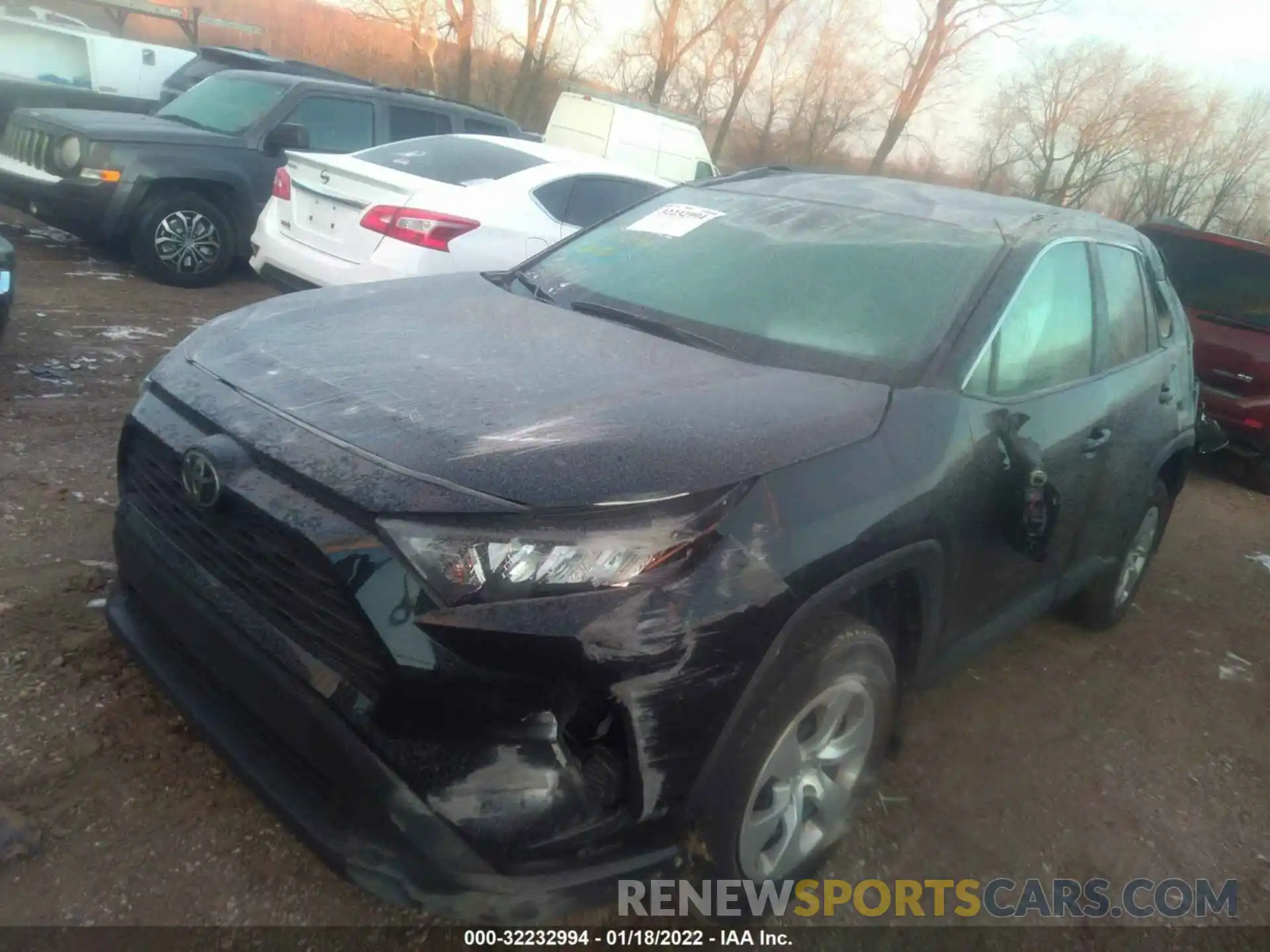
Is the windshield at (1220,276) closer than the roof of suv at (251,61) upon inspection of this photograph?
Yes

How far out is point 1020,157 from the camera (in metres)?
34.2

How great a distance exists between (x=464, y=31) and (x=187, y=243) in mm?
16034

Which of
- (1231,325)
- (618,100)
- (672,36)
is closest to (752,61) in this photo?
(672,36)

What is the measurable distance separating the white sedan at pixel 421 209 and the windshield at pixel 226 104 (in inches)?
73.6

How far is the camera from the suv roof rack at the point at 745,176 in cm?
406

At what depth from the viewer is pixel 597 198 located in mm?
7031

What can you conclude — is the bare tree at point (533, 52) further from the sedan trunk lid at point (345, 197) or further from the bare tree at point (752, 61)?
the sedan trunk lid at point (345, 197)

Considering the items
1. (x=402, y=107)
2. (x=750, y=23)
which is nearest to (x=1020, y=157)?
(x=750, y=23)

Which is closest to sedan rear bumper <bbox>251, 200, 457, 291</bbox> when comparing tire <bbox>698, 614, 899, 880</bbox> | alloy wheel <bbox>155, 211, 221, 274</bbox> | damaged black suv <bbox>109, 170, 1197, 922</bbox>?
alloy wheel <bbox>155, 211, 221, 274</bbox>

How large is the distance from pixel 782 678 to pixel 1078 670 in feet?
8.23

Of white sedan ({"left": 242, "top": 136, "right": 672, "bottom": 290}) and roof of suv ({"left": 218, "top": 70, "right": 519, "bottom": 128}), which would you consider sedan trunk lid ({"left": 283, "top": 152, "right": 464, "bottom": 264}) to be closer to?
white sedan ({"left": 242, "top": 136, "right": 672, "bottom": 290})

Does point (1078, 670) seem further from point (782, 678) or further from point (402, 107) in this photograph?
point (402, 107)

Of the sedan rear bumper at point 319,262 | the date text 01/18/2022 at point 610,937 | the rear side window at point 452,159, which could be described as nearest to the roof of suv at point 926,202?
the sedan rear bumper at point 319,262

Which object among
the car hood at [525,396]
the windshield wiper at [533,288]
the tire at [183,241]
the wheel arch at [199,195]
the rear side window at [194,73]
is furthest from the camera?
the rear side window at [194,73]
